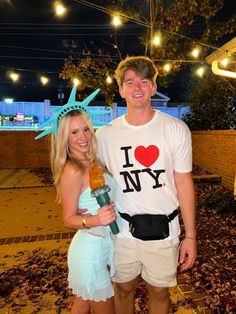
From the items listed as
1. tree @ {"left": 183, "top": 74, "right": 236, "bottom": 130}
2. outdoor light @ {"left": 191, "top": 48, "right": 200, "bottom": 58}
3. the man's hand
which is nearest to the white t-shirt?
the man's hand

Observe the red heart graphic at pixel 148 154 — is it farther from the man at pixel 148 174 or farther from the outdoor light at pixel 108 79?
the outdoor light at pixel 108 79

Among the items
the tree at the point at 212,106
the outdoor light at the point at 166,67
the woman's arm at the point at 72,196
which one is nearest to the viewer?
the woman's arm at the point at 72,196

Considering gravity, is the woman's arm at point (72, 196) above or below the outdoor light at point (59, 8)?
below

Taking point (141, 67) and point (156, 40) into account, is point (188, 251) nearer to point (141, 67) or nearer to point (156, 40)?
point (141, 67)

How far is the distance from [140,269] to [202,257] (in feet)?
7.73

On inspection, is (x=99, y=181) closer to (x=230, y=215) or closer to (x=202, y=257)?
(x=202, y=257)

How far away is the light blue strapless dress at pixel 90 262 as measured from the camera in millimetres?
2180

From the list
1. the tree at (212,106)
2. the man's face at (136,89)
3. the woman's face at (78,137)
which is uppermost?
the tree at (212,106)

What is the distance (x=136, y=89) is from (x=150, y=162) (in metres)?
0.61

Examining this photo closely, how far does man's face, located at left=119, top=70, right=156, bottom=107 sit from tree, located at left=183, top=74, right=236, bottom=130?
9725 millimetres

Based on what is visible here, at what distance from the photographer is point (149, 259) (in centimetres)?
244

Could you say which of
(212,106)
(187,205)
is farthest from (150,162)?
(212,106)

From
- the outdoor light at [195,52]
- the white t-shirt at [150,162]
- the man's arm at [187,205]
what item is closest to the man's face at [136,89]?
the white t-shirt at [150,162]

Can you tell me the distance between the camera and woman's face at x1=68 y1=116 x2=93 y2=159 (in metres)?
2.35
